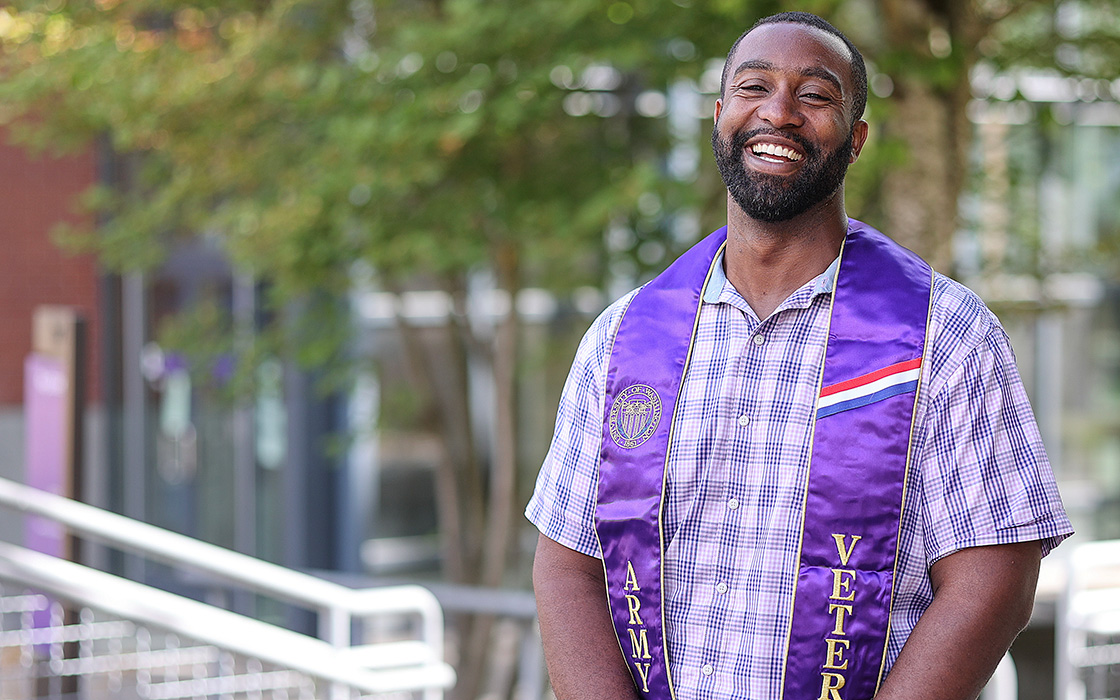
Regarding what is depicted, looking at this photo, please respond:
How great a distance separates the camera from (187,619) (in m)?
3.63

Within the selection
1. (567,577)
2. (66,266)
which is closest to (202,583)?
(66,266)

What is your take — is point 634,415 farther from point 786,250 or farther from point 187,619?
point 187,619

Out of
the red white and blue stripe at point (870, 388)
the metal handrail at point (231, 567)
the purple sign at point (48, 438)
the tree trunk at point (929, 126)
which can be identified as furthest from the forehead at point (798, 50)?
the purple sign at point (48, 438)

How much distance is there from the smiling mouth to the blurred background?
207 cm

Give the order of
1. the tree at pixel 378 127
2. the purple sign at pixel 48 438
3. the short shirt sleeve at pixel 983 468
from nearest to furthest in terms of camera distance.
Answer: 1. the short shirt sleeve at pixel 983 468
2. the tree at pixel 378 127
3. the purple sign at pixel 48 438

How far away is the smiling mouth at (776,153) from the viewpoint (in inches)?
71.1

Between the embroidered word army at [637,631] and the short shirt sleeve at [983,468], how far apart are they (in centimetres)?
43

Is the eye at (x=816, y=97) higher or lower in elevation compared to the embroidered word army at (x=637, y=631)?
higher

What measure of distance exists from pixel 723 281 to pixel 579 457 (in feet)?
1.18

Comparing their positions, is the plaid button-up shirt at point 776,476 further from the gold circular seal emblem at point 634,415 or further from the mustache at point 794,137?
the mustache at point 794,137

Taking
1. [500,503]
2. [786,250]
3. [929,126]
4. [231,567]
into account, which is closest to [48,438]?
[231,567]

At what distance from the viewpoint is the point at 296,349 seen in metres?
5.93

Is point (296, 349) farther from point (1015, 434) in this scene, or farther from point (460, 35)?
point (1015, 434)

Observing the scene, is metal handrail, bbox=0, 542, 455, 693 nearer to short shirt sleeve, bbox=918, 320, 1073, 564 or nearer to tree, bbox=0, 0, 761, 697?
tree, bbox=0, 0, 761, 697
